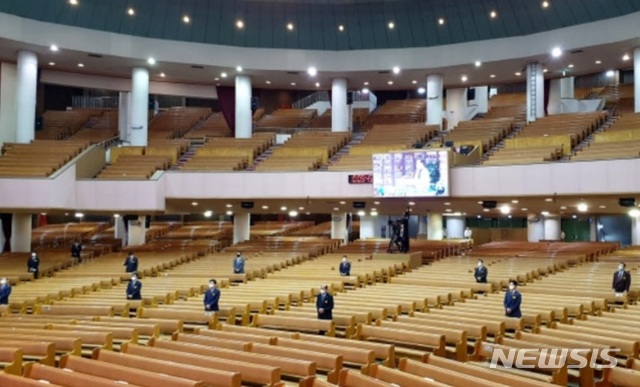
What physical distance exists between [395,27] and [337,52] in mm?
2671

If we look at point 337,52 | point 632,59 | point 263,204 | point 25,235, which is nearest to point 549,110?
point 632,59

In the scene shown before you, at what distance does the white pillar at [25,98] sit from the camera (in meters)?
23.5

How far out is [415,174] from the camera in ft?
62.7

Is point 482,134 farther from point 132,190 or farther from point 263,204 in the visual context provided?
point 132,190

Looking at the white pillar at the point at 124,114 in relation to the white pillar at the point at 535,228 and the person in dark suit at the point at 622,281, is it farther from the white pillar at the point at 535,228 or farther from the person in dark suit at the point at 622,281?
the person in dark suit at the point at 622,281

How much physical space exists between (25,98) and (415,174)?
1497 centimetres

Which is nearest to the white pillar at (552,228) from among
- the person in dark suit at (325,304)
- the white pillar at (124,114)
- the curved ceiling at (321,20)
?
the curved ceiling at (321,20)

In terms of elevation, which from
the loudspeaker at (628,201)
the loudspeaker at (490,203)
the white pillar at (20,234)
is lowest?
the white pillar at (20,234)

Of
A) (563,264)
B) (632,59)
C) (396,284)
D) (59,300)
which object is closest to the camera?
(59,300)

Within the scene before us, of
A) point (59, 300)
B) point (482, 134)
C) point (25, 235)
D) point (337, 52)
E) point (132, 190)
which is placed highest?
point (337, 52)

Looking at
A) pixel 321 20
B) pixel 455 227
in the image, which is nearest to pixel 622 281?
pixel 321 20

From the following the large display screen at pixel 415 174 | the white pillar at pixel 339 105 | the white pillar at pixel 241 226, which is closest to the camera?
the large display screen at pixel 415 174

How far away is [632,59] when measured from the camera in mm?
25375

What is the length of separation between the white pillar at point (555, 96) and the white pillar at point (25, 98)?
22.4 meters
